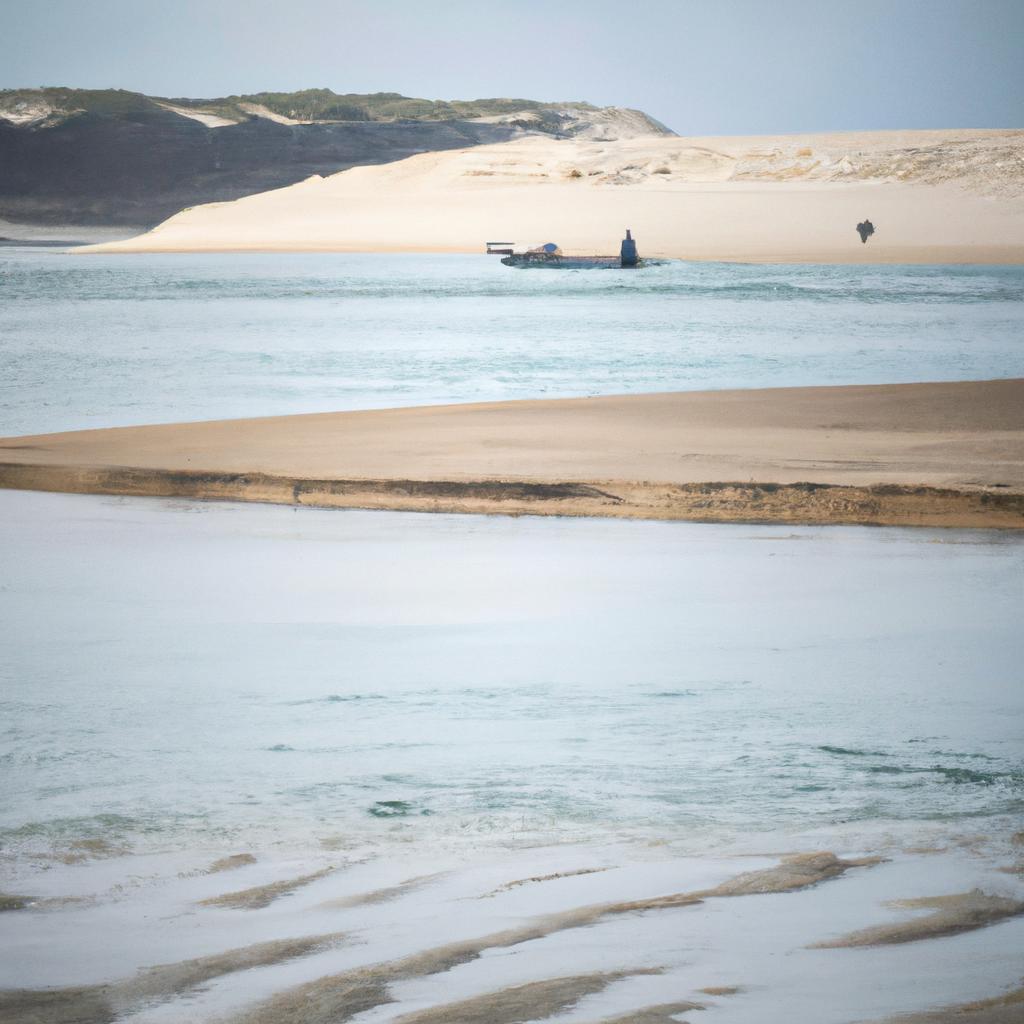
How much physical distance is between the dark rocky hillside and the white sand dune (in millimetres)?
11589

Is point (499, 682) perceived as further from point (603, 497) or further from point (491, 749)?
point (603, 497)

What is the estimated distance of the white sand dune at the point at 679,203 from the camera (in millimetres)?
43688

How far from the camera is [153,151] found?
87.4 m

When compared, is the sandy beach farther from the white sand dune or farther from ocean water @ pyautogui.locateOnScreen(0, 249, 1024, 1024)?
the white sand dune

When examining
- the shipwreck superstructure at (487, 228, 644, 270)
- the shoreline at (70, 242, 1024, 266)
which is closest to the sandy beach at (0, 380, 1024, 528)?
the shipwreck superstructure at (487, 228, 644, 270)

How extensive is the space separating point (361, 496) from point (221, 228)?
192ft

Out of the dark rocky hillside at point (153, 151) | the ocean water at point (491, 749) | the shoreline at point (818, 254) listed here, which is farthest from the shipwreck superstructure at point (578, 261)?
the dark rocky hillside at point (153, 151)

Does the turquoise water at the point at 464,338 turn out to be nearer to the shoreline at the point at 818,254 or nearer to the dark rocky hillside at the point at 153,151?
the shoreline at the point at 818,254

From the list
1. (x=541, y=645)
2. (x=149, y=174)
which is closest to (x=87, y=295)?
(x=541, y=645)

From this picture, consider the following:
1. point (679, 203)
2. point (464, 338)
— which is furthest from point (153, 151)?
point (464, 338)

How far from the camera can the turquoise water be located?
1080cm

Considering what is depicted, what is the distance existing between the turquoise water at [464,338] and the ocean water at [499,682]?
176 inches

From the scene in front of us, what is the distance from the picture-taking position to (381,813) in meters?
2.77

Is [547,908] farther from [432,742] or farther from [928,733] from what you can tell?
[928,733]
